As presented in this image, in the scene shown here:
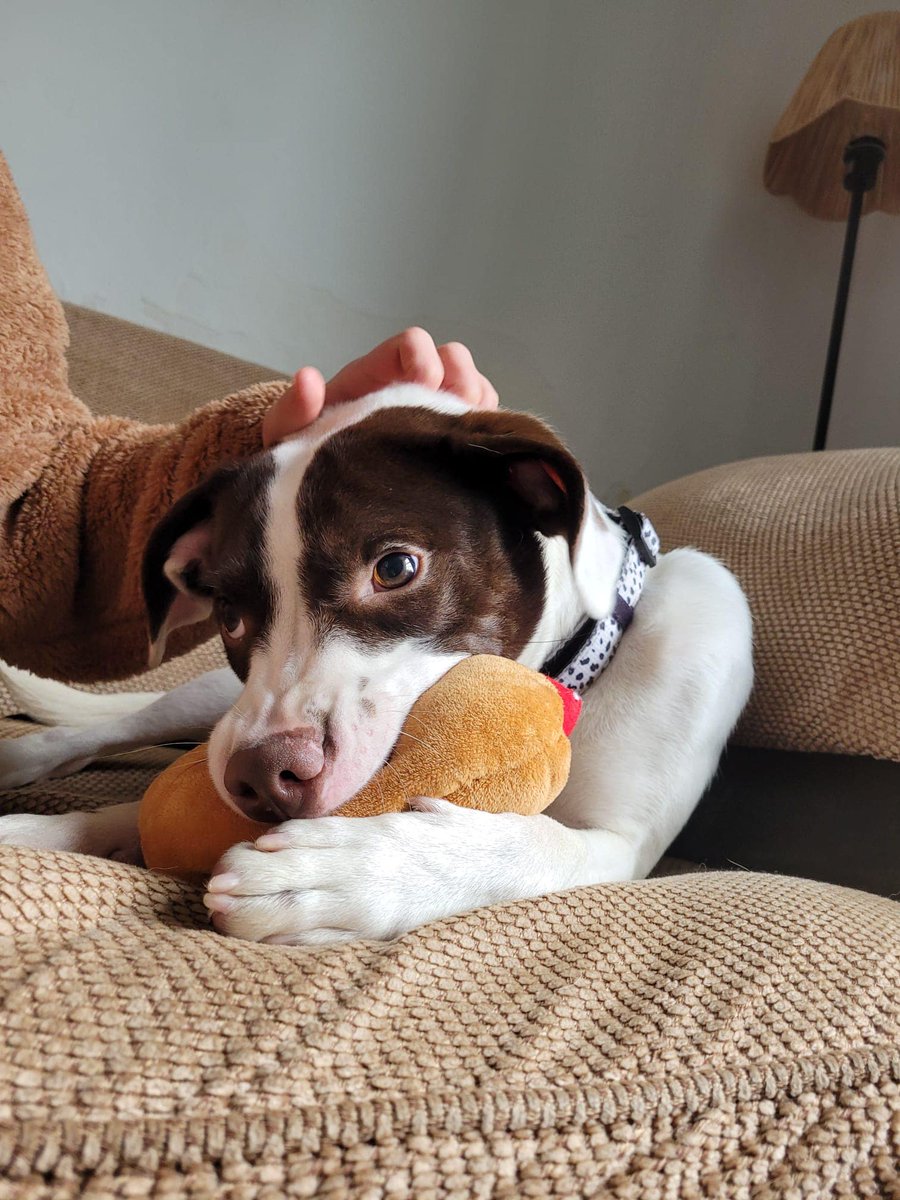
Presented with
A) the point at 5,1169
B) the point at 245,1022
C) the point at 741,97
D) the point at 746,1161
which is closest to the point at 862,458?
the point at 746,1161

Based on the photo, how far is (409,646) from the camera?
3.23 ft

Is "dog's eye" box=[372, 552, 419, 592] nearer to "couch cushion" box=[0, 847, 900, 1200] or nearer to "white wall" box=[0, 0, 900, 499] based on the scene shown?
"couch cushion" box=[0, 847, 900, 1200]

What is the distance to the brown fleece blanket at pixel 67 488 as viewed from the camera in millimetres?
1396

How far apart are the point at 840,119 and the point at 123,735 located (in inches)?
105

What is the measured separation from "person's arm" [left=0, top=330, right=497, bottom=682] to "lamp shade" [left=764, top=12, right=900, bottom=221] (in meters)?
1.89

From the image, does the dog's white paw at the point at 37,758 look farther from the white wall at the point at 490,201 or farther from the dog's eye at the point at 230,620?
the white wall at the point at 490,201

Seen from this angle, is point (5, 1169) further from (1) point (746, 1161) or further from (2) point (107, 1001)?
(1) point (746, 1161)

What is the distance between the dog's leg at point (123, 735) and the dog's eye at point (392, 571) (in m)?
0.67

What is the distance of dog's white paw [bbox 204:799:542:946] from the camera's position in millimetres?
681

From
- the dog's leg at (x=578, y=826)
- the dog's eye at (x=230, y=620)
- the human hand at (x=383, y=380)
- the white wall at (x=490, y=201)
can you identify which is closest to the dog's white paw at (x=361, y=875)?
the dog's leg at (x=578, y=826)

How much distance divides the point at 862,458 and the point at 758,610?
16.0 inches

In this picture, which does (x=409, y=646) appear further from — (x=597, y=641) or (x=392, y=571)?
(x=597, y=641)

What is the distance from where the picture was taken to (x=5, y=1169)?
38 centimetres

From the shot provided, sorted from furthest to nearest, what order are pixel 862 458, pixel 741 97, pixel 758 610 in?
pixel 741 97, pixel 862 458, pixel 758 610
